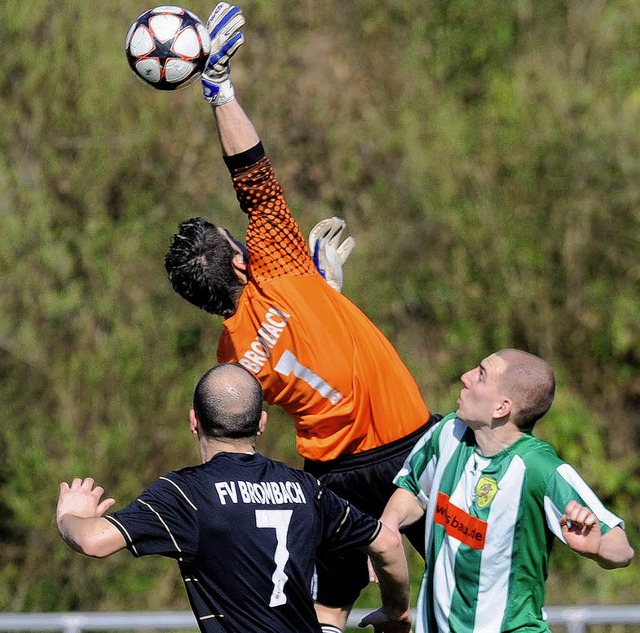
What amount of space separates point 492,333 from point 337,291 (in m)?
6.29

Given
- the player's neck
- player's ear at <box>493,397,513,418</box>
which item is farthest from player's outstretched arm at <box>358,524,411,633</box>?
player's ear at <box>493,397,513,418</box>

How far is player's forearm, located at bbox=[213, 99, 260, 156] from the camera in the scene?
4938 millimetres

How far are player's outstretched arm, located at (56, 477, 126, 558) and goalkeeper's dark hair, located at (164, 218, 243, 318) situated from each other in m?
1.37

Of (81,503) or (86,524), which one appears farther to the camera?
(81,503)

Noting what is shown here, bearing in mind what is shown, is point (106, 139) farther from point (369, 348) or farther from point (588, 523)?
point (588, 523)

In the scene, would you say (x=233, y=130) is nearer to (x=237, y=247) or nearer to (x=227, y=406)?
(x=237, y=247)

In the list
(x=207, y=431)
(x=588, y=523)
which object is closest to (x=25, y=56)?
(x=207, y=431)

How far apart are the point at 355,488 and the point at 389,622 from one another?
629 millimetres

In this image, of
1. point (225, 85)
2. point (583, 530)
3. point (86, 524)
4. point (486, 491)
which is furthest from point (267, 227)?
point (583, 530)

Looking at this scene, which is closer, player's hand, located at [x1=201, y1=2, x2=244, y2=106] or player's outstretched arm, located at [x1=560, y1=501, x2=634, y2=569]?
player's outstretched arm, located at [x1=560, y1=501, x2=634, y2=569]

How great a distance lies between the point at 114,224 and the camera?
1070 centimetres

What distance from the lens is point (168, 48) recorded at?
5.00 meters

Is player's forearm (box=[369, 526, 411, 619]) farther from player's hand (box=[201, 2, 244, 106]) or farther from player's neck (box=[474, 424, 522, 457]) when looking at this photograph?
player's hand (box=[201, 2, 244, 106])

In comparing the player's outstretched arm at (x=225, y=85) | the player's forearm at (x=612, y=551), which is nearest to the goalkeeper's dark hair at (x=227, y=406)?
the player's forearm at (x=612, y=551)
